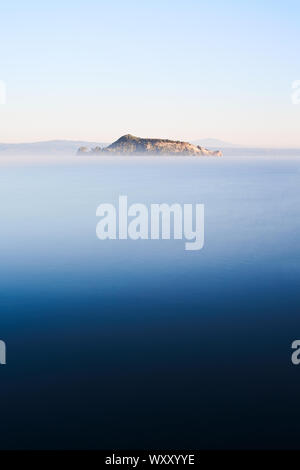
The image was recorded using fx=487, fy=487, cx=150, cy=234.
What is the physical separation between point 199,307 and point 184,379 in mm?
8499

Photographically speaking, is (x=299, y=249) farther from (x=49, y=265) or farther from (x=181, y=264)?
(x=49, y=265)

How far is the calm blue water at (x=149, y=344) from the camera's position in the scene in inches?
692

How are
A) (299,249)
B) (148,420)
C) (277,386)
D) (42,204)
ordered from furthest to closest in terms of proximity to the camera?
(42,204) < (299,249) < (277,386) < (148,420)

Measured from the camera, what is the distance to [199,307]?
28.7 metres

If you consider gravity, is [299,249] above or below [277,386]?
above

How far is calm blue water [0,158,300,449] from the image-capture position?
17.6 meters

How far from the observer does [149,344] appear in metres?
23.8

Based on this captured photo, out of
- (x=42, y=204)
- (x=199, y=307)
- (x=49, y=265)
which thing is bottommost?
(x=199, y=307)

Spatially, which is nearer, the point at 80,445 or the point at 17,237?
the point at 80,445

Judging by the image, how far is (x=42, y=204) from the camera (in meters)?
77.1
